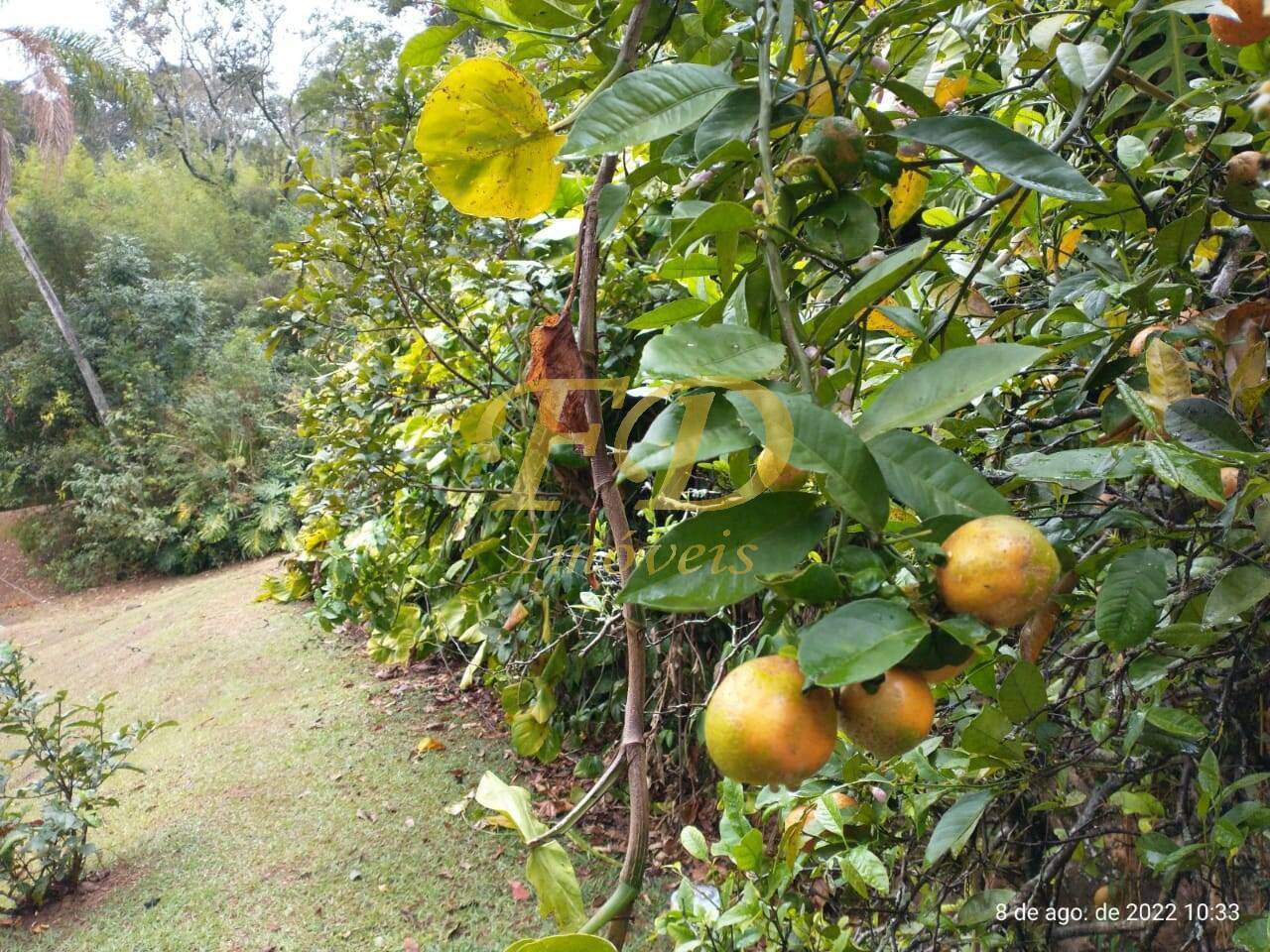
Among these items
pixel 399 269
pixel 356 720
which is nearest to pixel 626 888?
pixel 399 269

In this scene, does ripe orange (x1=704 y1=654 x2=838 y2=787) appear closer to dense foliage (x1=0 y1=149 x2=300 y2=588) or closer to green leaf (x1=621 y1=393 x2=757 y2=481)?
green leaf (x1=621 y1=393 x2=757 y2=481)

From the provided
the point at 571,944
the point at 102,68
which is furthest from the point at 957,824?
the point at 102,68

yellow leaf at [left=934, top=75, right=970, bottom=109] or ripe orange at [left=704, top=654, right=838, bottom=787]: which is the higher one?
yellow leaf at [left=934, top=75, right=970, bottom=109]

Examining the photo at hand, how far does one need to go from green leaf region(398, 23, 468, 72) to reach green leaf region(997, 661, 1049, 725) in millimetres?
516

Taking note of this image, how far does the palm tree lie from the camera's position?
8.17 metres

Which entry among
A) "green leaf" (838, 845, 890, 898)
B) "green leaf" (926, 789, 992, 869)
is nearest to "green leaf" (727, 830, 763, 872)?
"green leaf" (838, 845, 890, 898)

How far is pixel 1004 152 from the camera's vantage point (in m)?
0.31

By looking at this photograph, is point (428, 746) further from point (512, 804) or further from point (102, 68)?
point (102, 68)

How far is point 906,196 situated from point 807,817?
60 centimetres

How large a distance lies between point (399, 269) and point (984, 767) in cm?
140

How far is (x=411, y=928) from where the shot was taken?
1.65 metres

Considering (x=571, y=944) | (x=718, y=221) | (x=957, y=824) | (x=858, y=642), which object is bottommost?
(x=957, y=824)

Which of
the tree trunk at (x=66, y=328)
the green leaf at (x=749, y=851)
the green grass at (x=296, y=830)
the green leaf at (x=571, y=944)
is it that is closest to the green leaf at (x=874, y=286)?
the green leaf at (x=571, y=944)

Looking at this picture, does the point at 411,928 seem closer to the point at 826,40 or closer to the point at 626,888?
the point at 626,888
